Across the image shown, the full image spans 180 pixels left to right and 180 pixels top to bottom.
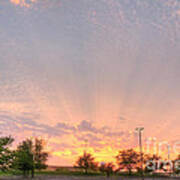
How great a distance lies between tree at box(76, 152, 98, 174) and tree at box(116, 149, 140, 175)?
8.83 m

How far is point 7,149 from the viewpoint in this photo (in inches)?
939

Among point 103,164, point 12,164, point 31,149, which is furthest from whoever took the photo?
point 103,164

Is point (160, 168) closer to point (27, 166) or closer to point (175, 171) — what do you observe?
point (175, 171)

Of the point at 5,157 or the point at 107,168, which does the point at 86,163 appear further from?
the point at 5,157

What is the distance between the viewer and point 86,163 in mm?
80562

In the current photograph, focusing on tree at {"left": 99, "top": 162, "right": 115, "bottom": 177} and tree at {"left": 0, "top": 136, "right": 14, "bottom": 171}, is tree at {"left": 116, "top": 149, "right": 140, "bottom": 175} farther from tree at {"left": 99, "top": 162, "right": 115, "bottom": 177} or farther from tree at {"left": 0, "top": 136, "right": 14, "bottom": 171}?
tree at {"left": 0, "top": 136, "right": 14, "bottom": 171}

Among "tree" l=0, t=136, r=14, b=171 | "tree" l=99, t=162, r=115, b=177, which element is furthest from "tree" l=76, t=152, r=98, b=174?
"tree" l=0, t=136, r=14, b=171

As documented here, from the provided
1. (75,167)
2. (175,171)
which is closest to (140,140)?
(175,171)

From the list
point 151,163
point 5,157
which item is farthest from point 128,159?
point 5,157

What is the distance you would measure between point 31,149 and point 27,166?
7.25 m

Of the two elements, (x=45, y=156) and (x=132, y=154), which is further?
(x=132, y=154)

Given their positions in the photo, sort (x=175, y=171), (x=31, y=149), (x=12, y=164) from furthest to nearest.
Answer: (x=175, y=171) → (x=31, y=149) → (x=12, y=164)

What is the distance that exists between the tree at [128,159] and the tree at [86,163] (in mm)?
8826

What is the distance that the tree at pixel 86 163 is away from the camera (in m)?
80.4
